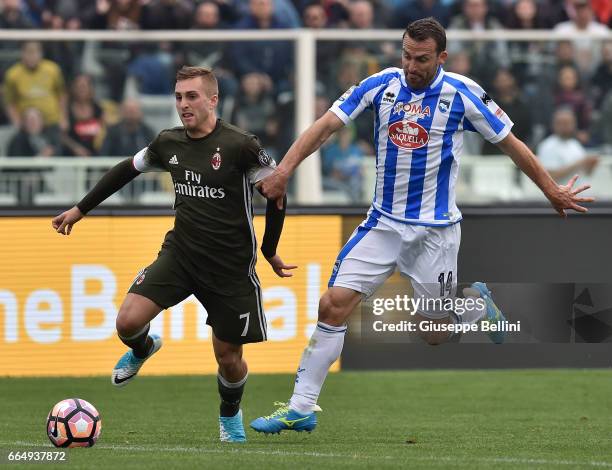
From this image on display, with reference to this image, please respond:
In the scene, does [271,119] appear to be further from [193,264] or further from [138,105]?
[193,264]

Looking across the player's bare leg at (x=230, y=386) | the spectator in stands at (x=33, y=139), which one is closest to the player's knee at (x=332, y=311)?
the player's bare leg at (x=230, y=386)

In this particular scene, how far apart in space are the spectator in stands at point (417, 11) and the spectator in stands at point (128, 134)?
11.4 feet

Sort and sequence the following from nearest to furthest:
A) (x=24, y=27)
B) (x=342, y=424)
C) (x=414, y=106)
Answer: (x=414, y=106) → (x=342, y=424) → (x=24, y=27)

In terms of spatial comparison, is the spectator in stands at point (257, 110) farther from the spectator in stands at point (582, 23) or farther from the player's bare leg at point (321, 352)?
the player's bare leg at point (321, 352)

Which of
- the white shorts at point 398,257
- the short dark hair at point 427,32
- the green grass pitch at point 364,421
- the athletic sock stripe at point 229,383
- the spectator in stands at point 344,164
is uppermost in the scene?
the short dark hair at point 427,32

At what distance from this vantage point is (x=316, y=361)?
26.4ft

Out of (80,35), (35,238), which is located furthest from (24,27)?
(35,238)

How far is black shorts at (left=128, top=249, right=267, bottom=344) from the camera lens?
800 cm

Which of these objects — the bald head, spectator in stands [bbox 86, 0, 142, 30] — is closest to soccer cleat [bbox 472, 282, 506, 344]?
the bald head

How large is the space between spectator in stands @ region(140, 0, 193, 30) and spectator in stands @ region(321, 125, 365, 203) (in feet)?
8.08

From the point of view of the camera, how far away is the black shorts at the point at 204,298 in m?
8.00

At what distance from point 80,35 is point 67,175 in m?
1.27

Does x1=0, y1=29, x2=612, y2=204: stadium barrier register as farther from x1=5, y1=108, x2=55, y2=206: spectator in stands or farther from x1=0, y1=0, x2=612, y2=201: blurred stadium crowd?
x1=5, y1=108, x2=55, y2=206: spectator in stands

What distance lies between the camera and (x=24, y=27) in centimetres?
1427
